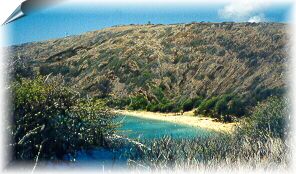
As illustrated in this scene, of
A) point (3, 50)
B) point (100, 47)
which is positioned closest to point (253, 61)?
point (100, 47)

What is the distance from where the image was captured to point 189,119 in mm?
7230

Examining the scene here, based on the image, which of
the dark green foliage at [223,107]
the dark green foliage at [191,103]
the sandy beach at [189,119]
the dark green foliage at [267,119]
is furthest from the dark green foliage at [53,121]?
the dark green foliage at [267,119]

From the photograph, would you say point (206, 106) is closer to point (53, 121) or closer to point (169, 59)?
point (169, 59)

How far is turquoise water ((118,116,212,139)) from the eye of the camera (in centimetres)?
629

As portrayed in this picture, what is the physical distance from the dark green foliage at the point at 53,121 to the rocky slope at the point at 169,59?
309 millimetres

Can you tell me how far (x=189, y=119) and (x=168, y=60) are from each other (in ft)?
3.19

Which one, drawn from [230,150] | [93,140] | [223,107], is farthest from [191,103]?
[93,140]

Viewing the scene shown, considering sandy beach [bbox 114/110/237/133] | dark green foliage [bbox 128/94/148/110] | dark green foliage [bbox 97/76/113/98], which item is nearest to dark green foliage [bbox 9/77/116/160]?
dark green foliage [bbox 97/76/113/98]

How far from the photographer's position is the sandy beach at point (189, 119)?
261 inches

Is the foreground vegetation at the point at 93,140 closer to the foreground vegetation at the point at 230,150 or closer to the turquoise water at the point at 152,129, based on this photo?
the foreground vegetation at the point at 230,150

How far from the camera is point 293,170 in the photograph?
5.14m

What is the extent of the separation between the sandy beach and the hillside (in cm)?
21

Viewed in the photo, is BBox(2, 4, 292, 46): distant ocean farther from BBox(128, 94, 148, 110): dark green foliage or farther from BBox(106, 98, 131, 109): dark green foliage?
BBox(128, 94, 148, 110): dark green foliage

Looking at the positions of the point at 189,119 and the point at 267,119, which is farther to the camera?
the point at 189,119
